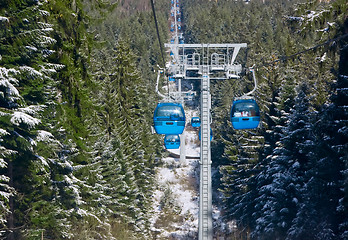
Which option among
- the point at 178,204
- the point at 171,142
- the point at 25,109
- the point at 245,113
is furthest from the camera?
the point at 178,204

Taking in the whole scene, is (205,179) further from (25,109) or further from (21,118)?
(21,118)

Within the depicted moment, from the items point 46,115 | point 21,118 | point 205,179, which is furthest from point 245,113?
point 21,118

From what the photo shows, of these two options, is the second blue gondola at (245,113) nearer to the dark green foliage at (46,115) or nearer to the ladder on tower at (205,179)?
the ladder on tower at (205,179)

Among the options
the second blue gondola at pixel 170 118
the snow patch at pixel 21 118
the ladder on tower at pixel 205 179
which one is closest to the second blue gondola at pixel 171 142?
the second blue gondola at pixel 170 118

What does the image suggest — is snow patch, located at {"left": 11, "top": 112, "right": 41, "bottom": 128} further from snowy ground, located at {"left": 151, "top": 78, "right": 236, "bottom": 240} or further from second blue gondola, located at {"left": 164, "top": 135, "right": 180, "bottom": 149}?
snowy ground, located at {"left": 151, "top": 78, "right": 236, "bottom": 240}

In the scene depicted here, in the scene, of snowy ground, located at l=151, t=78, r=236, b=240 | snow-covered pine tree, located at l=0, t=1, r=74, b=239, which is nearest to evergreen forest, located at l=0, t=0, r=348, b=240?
snow-covered pine tree, located at l=0, t=1, r=74, b=239
